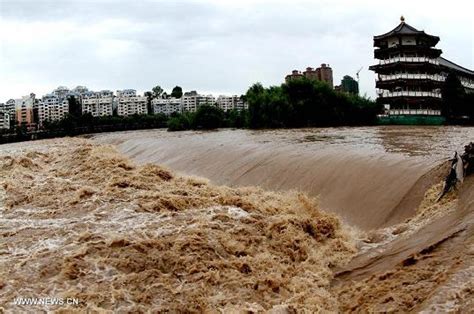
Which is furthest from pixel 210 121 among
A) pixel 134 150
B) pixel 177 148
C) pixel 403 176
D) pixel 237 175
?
pixel 403 176

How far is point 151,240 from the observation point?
679 cm

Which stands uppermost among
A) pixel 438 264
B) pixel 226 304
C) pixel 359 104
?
pixel 359 104

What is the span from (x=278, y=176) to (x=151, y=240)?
5.17 meters

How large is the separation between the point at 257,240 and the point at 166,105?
99.7 metres

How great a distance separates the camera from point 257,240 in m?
7.28

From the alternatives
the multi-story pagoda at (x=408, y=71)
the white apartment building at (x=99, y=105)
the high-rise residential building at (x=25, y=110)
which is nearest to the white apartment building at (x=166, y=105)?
the white apartment building at (x=99, y=105)

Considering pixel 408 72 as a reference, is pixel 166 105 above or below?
above

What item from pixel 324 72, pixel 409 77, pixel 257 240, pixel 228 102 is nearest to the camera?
pixel 257 240

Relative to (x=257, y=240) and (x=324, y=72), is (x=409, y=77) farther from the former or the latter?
(x=257, y=240)

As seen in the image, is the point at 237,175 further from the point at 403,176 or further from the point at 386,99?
the point at 386,99

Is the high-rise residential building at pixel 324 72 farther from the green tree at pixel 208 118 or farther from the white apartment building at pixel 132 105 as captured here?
the white apartment building at pixel 132 105

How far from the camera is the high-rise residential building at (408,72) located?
119 ft

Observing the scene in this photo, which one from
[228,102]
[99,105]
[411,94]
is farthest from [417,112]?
[228,102]

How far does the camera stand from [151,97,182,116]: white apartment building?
4047 inches
